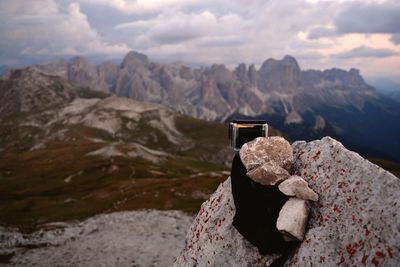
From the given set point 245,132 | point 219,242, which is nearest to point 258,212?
point 219,242

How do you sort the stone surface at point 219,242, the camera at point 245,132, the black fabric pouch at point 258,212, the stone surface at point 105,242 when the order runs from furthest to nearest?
the stone surface at point 105,242
the camera at point 245,132
the stone surface at point 219,242
the black fabric pouch at point 258,212

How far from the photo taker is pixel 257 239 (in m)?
14.3

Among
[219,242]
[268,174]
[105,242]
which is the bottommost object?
[105,242]

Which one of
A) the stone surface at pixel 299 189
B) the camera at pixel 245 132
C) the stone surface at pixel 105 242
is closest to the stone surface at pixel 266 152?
the camera at pixel 245 132

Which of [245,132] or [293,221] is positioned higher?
[245,132]

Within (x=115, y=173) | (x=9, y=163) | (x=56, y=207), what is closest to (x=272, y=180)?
(x=56, y=207)

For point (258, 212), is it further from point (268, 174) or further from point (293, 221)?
point (293, 221)

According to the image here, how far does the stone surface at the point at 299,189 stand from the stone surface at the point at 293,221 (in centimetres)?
34

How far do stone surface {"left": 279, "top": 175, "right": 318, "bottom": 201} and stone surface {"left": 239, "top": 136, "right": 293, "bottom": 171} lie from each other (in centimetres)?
163

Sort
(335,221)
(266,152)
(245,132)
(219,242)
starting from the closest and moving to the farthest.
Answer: (335,221) → (266,152) → (219,242) → (245,132)

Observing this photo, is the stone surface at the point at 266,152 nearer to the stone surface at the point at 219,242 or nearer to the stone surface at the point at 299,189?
the stone surface at the point at 299,189

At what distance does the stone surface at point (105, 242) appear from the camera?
4344 cm

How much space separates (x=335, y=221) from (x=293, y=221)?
52.8 inches

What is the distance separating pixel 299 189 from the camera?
1362 cm
